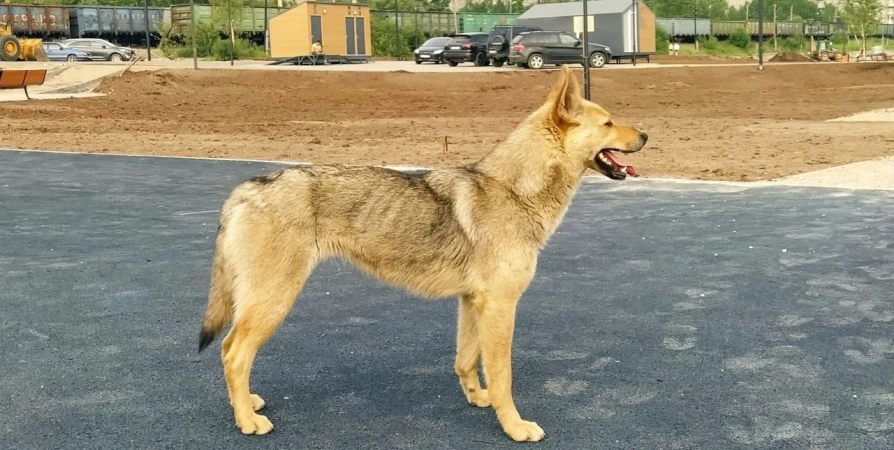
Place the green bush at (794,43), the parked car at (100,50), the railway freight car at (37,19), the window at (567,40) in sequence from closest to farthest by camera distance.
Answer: the window at (567,40) < the parked car at (100,50) < the railway freight car at (37,19) < the green bush at (794,43)

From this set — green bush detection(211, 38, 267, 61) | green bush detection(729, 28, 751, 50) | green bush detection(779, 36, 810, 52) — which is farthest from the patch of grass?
green bush detection(211, 38, 267, 61)

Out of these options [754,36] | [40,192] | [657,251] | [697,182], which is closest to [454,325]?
[657,251]

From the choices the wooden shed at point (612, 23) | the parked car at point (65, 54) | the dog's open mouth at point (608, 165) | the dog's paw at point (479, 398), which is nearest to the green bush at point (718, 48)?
the wooden shed at point (612, 23)

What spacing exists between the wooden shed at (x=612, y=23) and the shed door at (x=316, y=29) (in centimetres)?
1473

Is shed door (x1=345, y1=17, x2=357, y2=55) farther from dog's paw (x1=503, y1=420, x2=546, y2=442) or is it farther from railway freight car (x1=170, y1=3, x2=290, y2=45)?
dog's paw (x1=503, y1=420, x2=546, y2=442)

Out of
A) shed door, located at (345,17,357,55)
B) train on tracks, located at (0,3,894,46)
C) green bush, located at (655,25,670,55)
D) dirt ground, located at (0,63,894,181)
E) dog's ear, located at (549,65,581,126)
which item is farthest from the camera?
green bush, located at (655,25,670,55)

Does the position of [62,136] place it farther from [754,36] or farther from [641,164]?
[754,36]

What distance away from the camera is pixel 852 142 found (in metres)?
19.2

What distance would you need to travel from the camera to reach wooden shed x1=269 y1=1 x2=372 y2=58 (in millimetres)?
52312

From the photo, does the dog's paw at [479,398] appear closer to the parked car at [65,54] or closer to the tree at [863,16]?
the parked car at [65,54]

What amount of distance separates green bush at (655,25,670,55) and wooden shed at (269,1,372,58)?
42.1 metres

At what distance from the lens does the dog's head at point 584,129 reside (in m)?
5.20

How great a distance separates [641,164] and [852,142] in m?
5.49

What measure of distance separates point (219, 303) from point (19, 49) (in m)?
52.7
